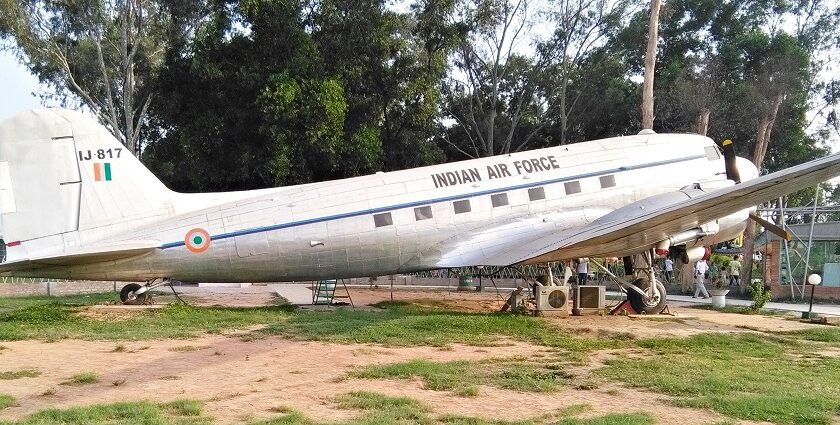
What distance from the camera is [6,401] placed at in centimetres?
737

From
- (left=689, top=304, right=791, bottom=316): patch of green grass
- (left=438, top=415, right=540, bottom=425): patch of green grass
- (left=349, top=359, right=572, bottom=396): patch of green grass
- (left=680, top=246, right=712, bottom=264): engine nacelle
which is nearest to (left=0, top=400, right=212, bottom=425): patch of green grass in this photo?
(left=438, top=415, right=540, bottom=425): patch of green grass

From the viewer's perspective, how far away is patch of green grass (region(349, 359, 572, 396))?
839 cm

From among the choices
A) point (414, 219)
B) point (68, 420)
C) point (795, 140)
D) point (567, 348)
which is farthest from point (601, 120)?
point (68, 420)

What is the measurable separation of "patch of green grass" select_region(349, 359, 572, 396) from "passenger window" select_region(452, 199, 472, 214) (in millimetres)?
5552

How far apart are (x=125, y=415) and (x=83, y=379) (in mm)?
2207

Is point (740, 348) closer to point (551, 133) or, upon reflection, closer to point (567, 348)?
point (567, 348)

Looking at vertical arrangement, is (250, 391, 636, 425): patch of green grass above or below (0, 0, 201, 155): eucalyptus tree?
below

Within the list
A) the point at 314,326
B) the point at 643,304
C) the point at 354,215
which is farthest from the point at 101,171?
the point at 643,304

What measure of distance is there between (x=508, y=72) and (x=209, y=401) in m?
39.2

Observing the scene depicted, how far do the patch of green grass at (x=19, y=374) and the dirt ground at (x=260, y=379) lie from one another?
0.16m

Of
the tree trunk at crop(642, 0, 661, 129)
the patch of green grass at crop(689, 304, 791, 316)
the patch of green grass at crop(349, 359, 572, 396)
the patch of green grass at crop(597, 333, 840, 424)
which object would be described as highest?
the tree trunk at crop(642, 0, 661, 129)

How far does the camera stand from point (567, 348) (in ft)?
37.2

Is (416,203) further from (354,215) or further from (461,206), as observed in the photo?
(354,215)

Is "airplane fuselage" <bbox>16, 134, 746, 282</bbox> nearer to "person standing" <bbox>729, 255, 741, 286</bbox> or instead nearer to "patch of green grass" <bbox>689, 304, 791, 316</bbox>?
"patch of green grass" <bbox>689, 304, 791, 316</bbox>
